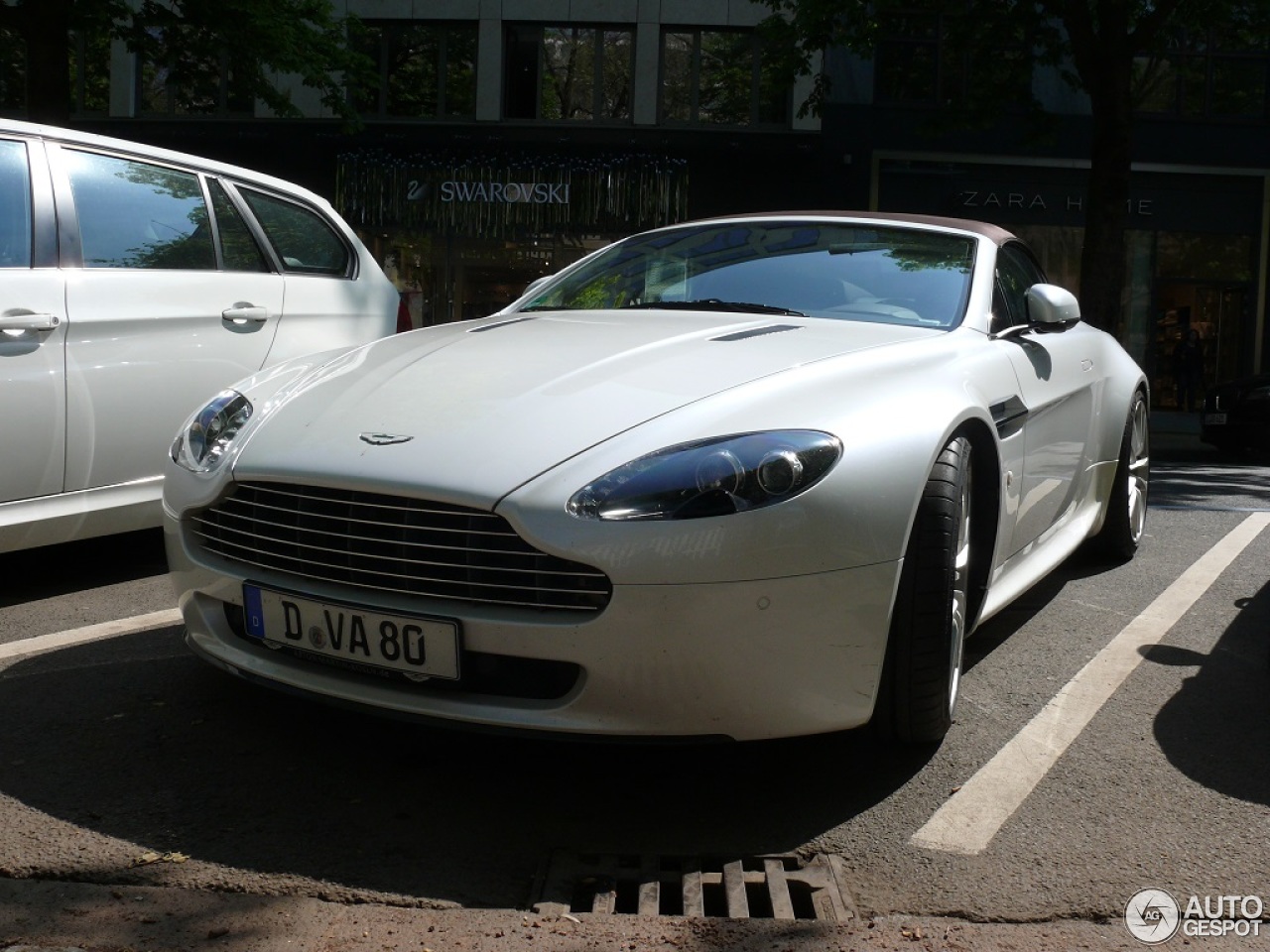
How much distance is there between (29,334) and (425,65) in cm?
1831

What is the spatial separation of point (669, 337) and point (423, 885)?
159 cm

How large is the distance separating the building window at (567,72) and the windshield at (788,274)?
56.8ft

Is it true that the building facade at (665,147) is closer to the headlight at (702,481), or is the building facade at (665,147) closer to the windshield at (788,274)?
the windshield at (788,274)

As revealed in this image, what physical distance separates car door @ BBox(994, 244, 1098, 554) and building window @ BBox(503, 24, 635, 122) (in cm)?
1717

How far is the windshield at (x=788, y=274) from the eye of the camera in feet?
13.3

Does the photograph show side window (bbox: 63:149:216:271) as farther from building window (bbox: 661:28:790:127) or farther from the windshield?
building window (bbox: 661:28:790:127)

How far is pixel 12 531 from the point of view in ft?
14.4

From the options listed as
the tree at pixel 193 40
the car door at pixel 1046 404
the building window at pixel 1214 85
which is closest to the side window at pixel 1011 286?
the car door at pixel 1046 404

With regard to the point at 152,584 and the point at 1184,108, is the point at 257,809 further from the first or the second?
the point at 1184,108

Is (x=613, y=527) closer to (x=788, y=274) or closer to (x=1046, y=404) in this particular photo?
(x=788, y=274)

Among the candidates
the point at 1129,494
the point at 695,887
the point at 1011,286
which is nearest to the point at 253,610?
the point at 695,887

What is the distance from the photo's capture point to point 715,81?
2117 cm

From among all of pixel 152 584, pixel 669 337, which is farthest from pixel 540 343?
pixel 152 584

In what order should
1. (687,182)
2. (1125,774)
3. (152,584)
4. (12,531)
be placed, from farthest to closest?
1. (687,182)
2. (152,584)
3. (12,531)
4. (1125,774)
